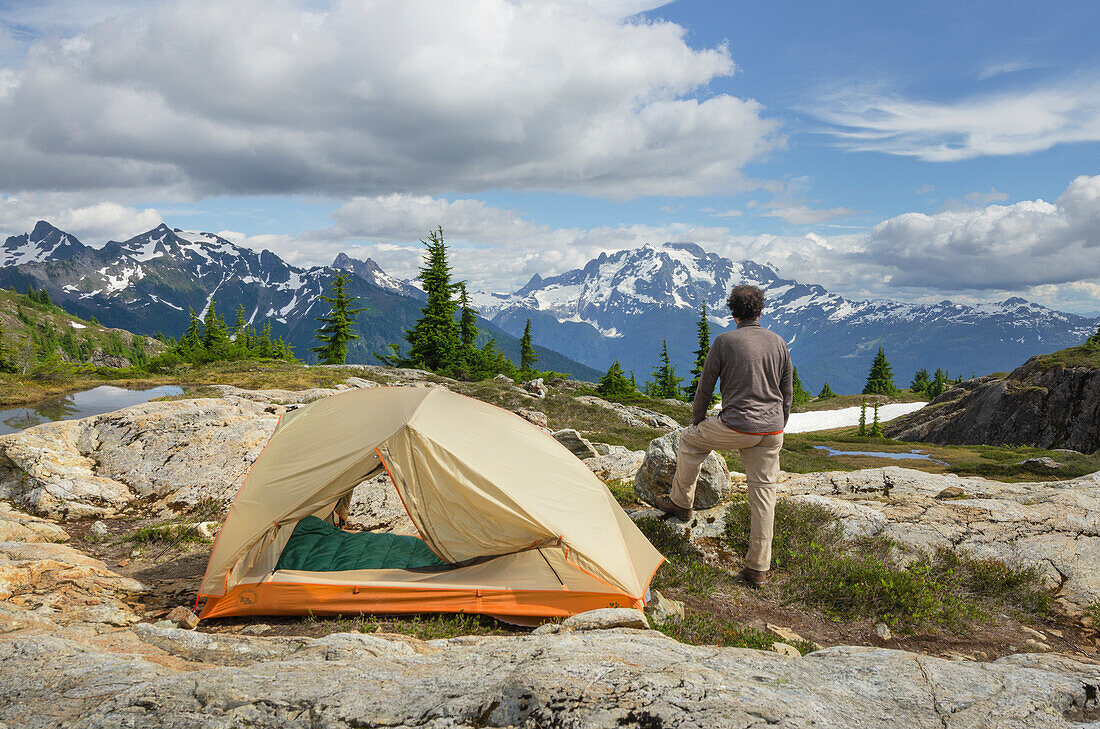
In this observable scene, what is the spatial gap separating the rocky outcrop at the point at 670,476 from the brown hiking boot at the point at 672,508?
440mm

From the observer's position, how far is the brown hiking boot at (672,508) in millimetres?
9469

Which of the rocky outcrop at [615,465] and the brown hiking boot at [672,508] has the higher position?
the brown hiking boot at [672,508]

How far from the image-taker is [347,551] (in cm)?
865

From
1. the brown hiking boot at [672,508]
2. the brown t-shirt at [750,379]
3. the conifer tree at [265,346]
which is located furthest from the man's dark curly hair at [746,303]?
the conifer tree at [265,346]

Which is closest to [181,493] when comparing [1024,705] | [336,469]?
[336,469]

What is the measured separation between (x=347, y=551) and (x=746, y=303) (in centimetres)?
728

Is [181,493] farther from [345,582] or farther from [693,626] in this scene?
[693,626]

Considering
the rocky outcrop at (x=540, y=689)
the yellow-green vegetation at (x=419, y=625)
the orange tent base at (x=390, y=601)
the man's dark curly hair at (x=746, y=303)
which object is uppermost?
the man's dark curly hair at (x=746, y=303)

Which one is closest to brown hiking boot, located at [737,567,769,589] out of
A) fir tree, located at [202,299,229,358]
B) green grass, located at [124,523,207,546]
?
green grass, located at [124,523,207,546]

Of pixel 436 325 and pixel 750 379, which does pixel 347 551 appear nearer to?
pixel 750 379

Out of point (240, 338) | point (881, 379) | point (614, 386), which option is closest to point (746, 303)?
point (614, 386)

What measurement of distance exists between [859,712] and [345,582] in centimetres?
617

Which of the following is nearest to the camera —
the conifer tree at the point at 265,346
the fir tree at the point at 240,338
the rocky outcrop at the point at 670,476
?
the rocky outcrop at the point at 670,476

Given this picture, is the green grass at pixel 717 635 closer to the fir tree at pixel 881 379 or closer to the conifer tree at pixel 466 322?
the conifer tree at pixel 466 322
